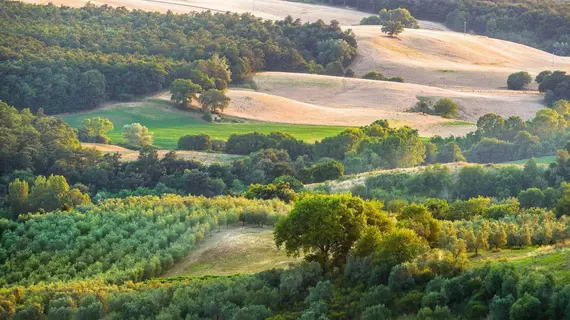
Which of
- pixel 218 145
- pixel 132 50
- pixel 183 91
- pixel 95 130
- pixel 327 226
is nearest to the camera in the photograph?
pixel 327 226

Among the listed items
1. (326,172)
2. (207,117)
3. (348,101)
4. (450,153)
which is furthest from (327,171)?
(348,101)

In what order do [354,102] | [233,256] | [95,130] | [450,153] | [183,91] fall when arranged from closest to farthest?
[233,256] → [450,153] → [95,130] → [183,91] → [354,102]

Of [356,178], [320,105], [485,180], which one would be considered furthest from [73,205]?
[320,105]

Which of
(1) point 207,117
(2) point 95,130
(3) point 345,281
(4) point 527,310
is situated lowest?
(2) point 95,130

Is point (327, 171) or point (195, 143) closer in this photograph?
point (327, 171)

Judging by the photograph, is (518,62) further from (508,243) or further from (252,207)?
(508,243)

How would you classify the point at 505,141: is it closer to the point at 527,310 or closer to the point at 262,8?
the point at 527,310
